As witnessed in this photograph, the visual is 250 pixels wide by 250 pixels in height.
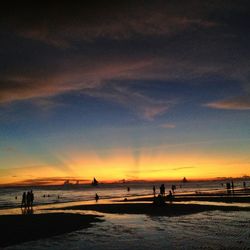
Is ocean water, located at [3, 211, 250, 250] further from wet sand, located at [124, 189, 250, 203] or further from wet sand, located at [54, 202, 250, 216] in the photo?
wet sand, located at [124, 189, 250, 203]

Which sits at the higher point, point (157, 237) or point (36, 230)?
point (36, 230)

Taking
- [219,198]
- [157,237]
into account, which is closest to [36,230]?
A: [157,237]

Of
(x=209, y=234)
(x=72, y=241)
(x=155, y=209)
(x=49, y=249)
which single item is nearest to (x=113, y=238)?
(x=72, y=241)

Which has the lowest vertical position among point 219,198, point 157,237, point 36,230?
point 157,237

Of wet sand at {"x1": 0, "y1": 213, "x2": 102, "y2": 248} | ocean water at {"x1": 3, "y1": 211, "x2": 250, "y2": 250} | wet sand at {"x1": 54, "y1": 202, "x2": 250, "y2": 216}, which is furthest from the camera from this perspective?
wet sand at {"x1": 54, "y1": 202, "x2": 250, "y2": 216}

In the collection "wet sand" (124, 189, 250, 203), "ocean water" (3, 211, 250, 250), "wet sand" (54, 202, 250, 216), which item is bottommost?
"ocean water" (3, 211, 250, 250)

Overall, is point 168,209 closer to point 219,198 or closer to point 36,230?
point 36,230

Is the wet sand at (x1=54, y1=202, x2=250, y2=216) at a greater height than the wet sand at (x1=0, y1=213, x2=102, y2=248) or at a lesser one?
greater

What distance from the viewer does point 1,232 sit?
832 inches

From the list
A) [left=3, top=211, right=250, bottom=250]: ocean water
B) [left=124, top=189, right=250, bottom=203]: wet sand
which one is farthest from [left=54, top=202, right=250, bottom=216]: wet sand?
[left=124, top=189, right=250, bottom=203]: wet sand

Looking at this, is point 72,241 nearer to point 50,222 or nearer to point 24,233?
point 24,233

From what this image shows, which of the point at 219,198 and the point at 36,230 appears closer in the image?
the point at 36,230

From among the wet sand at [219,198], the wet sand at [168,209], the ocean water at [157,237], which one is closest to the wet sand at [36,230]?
the ocean water at [157,237]

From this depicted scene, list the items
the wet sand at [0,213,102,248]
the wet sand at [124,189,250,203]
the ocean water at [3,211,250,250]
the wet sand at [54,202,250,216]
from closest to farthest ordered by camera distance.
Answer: the ocean water at [3,211,250,250] → the wet sand at [0,213,102,248] → the wet sand at [54,202,250,216] → the wet sand at [124,189,250,203]
